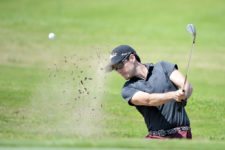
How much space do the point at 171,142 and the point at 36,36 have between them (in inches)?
666

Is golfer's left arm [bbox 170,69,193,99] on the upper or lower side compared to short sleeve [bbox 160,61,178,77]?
lower

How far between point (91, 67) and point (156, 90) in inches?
299

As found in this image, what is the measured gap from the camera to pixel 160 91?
9.30m

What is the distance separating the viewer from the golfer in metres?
9.28

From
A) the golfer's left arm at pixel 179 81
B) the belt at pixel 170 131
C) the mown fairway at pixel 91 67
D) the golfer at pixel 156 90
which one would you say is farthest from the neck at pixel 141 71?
the mown fairway at pixel 91 67

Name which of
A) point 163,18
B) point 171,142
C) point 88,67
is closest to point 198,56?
point 88,67

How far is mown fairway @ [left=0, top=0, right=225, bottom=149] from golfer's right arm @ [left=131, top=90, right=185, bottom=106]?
1.45 ft

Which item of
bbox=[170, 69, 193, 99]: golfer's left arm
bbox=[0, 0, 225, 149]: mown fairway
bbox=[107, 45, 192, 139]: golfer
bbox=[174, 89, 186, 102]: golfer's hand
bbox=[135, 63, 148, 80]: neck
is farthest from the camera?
bbox=[0, 0, 225, 149]: mown fairway

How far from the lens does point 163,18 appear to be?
28.7 m

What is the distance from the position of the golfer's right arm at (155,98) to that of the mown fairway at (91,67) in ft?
1.45

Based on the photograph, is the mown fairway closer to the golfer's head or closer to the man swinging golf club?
the man swinging golf club

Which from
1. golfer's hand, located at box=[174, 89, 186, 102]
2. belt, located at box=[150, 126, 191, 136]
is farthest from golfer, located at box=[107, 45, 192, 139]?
golfer's hand, located at box=[174, 89, 186, 102]

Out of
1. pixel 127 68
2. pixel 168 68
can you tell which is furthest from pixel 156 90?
pixel 127 68

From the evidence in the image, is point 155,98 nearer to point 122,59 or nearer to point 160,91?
point 160,91
